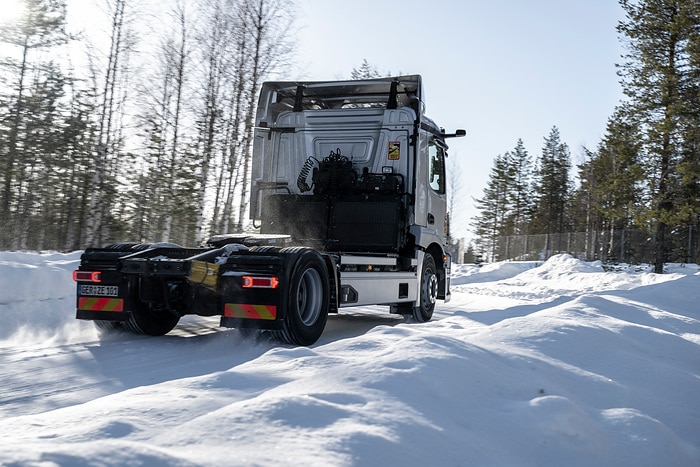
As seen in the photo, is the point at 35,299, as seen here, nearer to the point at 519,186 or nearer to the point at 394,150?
the point at 394,150

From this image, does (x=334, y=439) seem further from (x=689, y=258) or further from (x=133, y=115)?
(x=689, y=258)

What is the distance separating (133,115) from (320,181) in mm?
15673

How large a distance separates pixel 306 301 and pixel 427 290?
3803mm

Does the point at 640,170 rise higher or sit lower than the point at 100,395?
higher

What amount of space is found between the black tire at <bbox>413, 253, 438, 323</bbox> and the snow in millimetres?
3494

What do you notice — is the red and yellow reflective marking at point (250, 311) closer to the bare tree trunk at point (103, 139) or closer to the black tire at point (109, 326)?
the black tire at point (109, 326)

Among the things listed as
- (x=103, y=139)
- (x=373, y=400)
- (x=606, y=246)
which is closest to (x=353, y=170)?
(x=373, y=400)

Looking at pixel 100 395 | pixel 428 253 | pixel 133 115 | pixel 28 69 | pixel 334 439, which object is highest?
pixel 28 69

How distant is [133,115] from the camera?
23.1 meters

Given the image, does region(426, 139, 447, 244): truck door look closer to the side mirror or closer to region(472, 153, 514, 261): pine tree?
the side mirror

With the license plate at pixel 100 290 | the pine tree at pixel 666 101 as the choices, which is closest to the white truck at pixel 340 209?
the license plate at pixel 100 290

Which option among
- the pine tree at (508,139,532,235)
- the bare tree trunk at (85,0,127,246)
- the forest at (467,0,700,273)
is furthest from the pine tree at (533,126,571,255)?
the bare tree trunk at (85,0,127,246)

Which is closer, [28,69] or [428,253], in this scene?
[428,253]

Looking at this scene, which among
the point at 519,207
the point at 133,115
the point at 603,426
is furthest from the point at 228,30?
the point at 519,207
